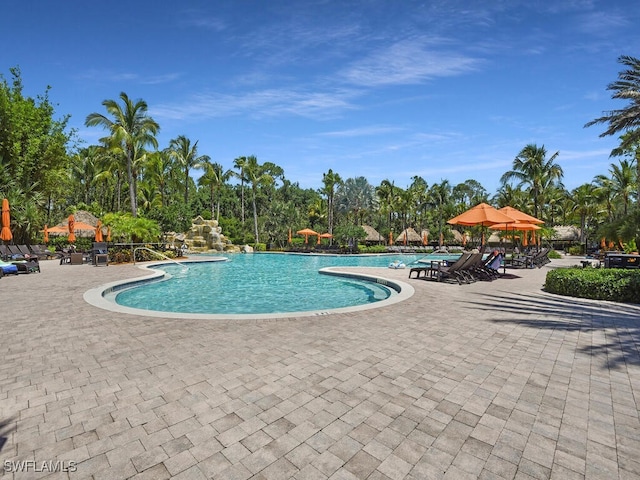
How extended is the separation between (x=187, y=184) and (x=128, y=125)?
51.3 ft

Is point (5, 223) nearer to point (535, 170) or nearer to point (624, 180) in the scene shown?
point (535, 170)

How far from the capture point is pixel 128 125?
25.2m

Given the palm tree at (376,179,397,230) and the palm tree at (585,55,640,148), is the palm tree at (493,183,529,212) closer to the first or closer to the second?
the palm tree at (376,179,397,230)

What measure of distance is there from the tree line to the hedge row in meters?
3.03

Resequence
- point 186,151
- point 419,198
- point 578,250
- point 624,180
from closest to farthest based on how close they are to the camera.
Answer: point 578,250
point 624,180
point 186,151
point 419,198

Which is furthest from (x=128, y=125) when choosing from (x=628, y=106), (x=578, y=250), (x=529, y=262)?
(x=578, y=250)

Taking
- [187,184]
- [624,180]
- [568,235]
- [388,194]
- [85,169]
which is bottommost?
[568,235]

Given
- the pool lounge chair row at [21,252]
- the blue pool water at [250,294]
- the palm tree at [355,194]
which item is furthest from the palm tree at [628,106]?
the palm tree at [355,194]

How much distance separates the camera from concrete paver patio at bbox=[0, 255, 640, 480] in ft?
7.85

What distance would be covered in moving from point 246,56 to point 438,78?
25.2 ft

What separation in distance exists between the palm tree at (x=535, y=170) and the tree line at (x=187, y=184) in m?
0.09

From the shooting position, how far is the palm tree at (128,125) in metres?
24.5

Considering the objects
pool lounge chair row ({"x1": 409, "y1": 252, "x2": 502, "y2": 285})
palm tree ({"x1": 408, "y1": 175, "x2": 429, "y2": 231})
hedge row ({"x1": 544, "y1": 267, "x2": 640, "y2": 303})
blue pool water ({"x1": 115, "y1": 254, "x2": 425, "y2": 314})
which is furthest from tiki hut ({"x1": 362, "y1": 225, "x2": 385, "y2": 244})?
hedge row ({"x1": 544, "y1": 267, "x2": 640, "y2": 303})

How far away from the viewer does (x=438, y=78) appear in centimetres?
1405
